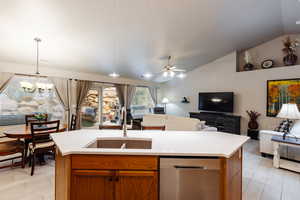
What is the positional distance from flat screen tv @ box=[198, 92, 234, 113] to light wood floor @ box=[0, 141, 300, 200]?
3.09 m

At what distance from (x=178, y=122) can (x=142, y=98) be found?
3725 mm

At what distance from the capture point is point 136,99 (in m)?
7.34

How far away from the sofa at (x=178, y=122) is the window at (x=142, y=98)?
267cm

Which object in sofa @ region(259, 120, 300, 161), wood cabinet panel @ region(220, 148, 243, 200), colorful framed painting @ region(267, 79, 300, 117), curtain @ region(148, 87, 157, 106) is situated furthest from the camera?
curtain @ region(148, 87, 157, 106)

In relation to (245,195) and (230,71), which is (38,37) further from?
(230,71)

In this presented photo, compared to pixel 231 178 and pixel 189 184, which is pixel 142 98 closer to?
pixel 189 184

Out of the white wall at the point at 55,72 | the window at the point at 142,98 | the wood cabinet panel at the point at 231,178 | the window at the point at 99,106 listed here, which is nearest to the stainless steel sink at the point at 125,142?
the wood cabinet panel at the point at 231,178

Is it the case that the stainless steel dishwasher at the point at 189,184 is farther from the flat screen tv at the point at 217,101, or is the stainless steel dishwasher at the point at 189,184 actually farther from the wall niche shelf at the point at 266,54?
the wall niche shelf at the point at 266,54

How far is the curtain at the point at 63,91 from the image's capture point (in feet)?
15.3

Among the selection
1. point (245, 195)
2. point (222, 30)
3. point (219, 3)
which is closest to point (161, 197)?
point (245, 195)

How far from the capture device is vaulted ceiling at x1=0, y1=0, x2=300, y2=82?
2715 millimetres

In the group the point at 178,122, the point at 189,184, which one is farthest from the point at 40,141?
the point at 178,122

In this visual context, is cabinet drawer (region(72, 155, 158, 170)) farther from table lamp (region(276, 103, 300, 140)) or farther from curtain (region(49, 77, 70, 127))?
curtain (region(49, 77, 70, 127))

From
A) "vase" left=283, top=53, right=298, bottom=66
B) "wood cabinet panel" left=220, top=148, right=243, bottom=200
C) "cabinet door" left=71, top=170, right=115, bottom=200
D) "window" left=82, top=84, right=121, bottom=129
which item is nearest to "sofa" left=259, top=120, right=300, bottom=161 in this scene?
"vase" left=283, top=53, right=298, bottom=66
